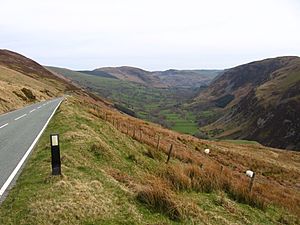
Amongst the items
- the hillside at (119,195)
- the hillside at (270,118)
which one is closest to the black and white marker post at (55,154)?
the hillside at (119,195)

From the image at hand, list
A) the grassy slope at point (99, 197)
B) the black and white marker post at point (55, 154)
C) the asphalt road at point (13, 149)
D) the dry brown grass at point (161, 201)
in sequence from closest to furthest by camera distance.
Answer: the grassy slope at point (99, 197) → the dry brown grass at point (161, 201) → the black and white marker post at point (55, 154) → the asphalt road at point (13, 149)

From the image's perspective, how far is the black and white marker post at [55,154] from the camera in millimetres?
10305

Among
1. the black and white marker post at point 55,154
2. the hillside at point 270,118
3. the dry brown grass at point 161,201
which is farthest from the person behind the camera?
the hillside at point 270,118

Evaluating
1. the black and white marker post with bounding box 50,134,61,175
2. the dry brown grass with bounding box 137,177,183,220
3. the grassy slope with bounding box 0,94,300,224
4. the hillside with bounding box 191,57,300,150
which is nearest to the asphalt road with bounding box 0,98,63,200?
the grassy slope with bounding box 0,94,300,224

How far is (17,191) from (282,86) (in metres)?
154

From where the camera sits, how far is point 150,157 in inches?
731

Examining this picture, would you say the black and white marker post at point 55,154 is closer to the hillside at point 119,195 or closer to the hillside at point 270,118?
the hillside at point 119,195

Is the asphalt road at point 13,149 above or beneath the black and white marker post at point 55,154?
beneath

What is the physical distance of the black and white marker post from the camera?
1030 centimetres

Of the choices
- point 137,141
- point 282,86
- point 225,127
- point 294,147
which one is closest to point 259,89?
point 282,86

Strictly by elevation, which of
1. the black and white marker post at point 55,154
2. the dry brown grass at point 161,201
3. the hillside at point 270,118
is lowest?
the hillside at point 270,118

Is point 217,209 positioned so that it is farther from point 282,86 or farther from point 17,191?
point 282,86

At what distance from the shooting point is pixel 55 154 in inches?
408

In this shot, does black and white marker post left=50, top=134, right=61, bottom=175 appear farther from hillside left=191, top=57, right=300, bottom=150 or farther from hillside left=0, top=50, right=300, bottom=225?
hillside left=191, top=57, right=300, bottom=150
